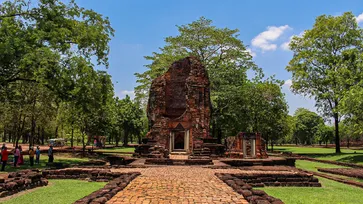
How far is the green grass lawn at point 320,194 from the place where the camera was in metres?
9.03

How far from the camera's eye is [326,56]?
105 feet

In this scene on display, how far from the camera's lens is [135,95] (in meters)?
36.6

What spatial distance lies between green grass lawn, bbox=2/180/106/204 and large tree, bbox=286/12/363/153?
25.7 metres

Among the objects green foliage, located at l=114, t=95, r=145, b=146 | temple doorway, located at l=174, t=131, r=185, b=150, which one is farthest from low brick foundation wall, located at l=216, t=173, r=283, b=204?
green foliage, located at l=114, t=95, r=145, b=146

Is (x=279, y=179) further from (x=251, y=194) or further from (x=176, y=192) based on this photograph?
(x=176, y=192)

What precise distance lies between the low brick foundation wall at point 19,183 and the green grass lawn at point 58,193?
375mm

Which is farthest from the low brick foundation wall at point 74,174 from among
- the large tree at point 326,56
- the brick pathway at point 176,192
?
the large tree at point 326,56

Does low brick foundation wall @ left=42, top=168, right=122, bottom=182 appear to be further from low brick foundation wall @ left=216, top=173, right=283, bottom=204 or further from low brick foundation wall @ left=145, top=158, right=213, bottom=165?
low brick foundation wall @ left=216, top=173, right=283, bottom=204

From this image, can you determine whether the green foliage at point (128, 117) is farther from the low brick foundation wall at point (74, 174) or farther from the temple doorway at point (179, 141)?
the low brick foundation wall at point (74, 174)

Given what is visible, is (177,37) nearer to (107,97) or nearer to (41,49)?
(107,97)

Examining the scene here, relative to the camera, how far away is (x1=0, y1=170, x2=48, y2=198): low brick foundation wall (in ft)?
30.0

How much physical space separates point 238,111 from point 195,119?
1067cm

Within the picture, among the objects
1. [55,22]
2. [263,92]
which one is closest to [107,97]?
[55,22]

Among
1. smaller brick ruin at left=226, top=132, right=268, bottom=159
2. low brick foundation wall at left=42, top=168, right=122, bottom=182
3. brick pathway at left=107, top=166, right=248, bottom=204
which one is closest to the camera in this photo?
brick pathway at left=107, top=166, right=248, bottom=204
